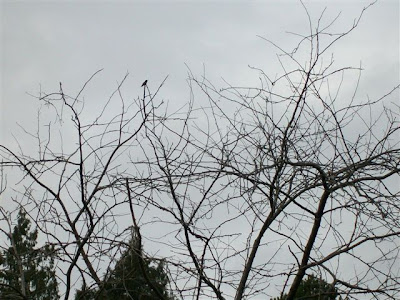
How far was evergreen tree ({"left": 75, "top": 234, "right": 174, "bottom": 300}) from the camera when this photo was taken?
3605 mm

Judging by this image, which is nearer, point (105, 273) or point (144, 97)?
point (105, 273)

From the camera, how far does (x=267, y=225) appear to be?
3799 mm

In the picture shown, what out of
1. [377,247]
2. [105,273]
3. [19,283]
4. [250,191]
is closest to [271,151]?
[250,191]

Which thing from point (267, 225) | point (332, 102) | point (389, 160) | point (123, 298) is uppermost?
point (332, 102)

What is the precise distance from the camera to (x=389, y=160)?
3.73 metres

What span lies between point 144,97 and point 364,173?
1316 mm

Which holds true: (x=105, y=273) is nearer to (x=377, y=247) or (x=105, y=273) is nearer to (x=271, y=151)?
(x=271, y=151)

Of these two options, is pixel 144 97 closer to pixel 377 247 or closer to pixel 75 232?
pixel 75 232

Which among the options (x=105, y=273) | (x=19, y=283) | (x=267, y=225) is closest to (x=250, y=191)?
(x=267, y=225)

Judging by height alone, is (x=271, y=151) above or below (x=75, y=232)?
above

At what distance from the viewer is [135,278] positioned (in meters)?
3.67

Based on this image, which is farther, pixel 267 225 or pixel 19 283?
pixel 19 283

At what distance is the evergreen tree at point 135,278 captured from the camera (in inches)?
142

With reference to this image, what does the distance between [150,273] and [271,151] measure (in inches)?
36.5
